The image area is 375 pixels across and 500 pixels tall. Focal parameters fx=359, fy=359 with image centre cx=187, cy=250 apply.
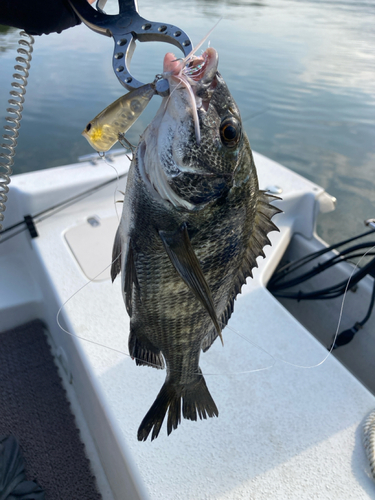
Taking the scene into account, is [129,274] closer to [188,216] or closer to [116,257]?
[116,257]

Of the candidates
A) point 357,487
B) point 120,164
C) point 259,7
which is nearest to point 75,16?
point 357,487

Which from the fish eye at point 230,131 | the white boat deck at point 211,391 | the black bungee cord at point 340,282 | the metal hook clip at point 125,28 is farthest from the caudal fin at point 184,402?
the black bungee cord at point 340,282

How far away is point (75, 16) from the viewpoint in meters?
0.91

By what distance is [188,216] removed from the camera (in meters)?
1.00

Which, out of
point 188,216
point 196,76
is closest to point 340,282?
point 188,216

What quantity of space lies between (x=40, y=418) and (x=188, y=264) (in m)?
1.71

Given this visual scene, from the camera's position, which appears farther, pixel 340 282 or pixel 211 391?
pixel 340 282

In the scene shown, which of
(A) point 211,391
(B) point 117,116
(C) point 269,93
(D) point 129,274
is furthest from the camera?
(C) point 269,93

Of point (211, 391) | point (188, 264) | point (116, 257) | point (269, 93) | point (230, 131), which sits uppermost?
point (230, 131)

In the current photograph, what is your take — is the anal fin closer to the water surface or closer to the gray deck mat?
the gray deck mat

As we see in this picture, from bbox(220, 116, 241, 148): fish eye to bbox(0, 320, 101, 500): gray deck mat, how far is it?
5.94 ft

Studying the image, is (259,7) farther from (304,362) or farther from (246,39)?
(304,362)

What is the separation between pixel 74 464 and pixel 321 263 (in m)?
2.17

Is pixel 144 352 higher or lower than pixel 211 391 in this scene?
higher
